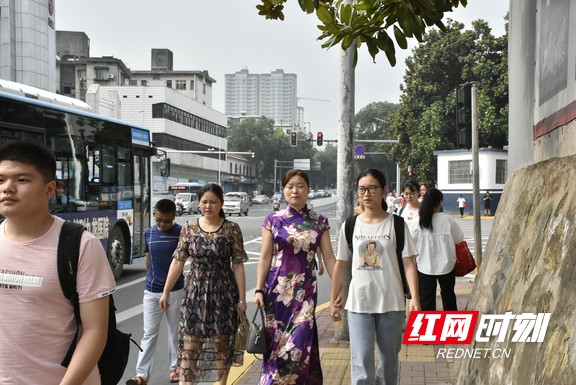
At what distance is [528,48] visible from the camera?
6.55 m

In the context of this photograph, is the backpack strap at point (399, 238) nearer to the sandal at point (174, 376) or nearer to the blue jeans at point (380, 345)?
the blue jeans at point (380, 345)

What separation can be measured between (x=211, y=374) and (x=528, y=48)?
162 inches

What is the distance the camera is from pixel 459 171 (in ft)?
132

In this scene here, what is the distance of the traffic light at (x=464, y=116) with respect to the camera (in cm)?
970

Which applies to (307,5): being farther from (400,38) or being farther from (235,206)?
(235,206)

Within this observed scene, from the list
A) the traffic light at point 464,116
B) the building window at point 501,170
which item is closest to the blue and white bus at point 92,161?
the traffic light at point 464,116

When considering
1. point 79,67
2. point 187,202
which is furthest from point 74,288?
point 79,67

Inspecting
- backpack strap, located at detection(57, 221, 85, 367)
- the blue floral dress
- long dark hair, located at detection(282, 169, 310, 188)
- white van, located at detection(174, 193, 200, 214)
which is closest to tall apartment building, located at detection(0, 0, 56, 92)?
white van, located at detection(174, 193, 200, 214)

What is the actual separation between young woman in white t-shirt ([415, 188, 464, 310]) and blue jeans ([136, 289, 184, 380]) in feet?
8.41

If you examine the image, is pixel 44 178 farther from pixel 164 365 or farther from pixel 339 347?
pixel 339 347

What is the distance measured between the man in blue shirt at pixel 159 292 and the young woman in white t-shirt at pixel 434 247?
2.54m

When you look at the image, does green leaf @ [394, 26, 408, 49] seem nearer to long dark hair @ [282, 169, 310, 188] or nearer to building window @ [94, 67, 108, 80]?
long dark hair @ [282, 169, 310, 188]

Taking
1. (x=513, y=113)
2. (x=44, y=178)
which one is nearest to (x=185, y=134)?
(x=513, y=113)

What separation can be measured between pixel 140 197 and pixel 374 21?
10.5 m
